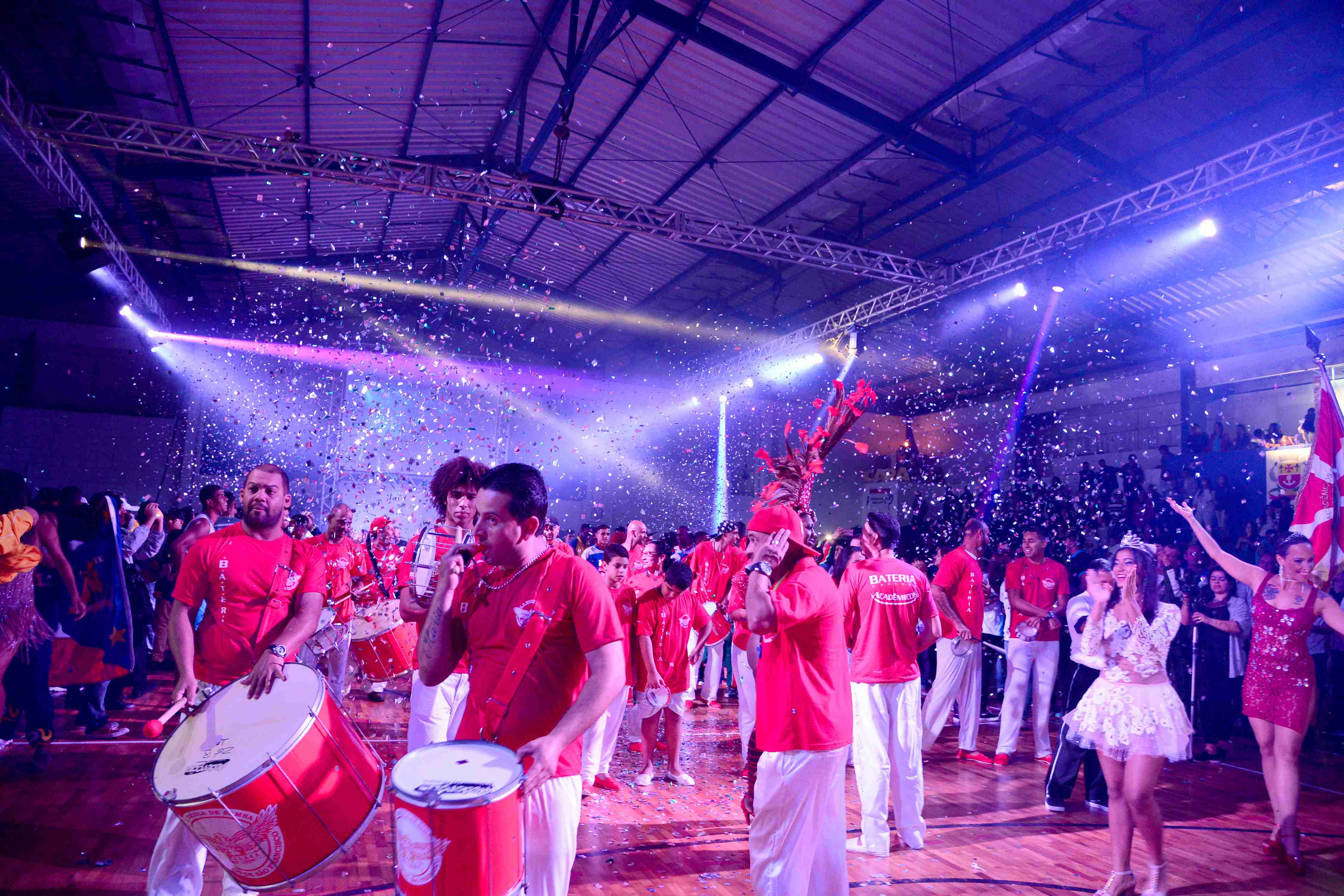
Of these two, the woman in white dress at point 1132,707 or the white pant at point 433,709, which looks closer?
the woman in white dress at point 1132,707

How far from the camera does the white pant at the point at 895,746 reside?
484 centimetres

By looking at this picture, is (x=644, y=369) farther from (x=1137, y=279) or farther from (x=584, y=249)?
(x=1137, y=279)

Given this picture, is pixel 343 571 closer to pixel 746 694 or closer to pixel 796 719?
pixel 746 694

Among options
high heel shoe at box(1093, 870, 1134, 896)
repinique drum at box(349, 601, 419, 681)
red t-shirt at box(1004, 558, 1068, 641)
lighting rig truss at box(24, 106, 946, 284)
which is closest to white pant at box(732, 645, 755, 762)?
repinique drum at box(349, 601, 419, 681)

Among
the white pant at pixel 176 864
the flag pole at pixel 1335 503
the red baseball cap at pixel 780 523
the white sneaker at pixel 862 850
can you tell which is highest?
the flag pole at pixel 1335 503

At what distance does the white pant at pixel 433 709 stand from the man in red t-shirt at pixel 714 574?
10.9 feet

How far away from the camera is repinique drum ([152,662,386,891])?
100 inches

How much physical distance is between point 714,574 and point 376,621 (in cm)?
395

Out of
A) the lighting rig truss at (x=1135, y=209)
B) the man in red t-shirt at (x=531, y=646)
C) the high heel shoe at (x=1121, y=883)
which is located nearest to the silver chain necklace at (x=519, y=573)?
the man in red t-shirt at (x=531, y=646)

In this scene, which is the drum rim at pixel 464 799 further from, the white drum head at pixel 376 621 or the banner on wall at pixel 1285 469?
the banner on wall at pixel 1285 469

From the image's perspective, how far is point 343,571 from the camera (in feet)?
23.9

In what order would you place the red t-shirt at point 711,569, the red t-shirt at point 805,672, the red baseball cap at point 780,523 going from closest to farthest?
1. the red t-shirt at point 805,672
2. the red baseball cap at point 780,523
3. the red t-shirt at point 711,569

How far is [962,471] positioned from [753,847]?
58.7 ft

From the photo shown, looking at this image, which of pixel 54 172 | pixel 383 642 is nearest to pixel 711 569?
pixel 383 642
